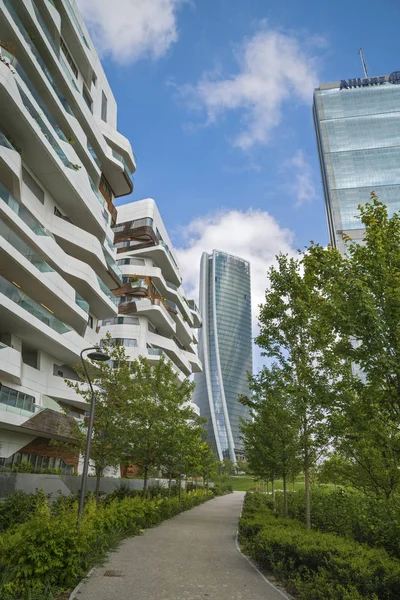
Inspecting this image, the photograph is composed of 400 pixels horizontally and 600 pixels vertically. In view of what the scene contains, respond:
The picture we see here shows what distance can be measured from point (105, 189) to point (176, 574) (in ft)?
111

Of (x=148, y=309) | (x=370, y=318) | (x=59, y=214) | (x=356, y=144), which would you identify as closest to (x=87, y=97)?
(x=59, y=214)

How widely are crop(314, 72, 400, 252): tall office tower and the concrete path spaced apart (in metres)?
107

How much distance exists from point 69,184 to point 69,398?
570 inches

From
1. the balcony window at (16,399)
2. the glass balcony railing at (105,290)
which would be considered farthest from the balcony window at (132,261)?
the balcony window at (16,399)

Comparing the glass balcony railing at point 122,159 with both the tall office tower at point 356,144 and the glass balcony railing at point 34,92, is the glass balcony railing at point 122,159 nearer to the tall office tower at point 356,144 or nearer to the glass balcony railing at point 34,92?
the glass balcony railing at point 34,92

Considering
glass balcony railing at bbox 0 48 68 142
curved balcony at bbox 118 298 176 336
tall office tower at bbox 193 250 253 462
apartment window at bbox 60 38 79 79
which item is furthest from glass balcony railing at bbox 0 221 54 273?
tall office tower at bbox 193 250 253 462

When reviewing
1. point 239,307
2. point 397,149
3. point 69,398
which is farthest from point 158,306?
point 239,307

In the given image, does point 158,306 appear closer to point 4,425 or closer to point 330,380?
point 4,425

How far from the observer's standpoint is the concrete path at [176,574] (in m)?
8.00

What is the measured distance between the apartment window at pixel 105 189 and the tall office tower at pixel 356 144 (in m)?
85.2

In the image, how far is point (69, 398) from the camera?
2780 cm

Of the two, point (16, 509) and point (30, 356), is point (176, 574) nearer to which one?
point (16, 509)

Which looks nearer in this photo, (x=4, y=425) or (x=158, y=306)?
(x=4, y=425)

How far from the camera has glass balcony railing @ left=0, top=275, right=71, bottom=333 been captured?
20531 mm
